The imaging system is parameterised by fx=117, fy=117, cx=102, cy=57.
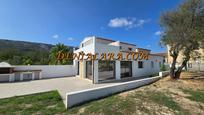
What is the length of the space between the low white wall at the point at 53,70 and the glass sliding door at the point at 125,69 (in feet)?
27.6

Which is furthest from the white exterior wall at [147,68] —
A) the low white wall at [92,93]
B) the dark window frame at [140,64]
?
the low white wall at [92,93]

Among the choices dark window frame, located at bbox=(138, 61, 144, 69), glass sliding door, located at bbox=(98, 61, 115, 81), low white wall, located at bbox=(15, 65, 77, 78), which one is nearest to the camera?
glass sliding door, located at bbox=(98, 61, 115, 81)

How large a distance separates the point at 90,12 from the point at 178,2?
32.1 ft

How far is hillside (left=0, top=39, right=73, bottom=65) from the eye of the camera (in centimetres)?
3238

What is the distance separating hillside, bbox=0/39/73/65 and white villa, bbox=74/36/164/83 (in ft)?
59.4

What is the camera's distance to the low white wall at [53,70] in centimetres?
1642

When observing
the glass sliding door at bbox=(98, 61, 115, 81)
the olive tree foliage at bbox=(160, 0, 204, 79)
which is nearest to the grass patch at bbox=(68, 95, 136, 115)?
the glass sliding door at bbox=(98, 61, 115, 81)

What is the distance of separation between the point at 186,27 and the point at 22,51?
4569 centimetres

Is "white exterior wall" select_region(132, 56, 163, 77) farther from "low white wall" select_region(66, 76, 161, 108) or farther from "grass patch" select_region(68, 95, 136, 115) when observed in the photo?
"grass patch" select_region(68, 95, 136, 115)

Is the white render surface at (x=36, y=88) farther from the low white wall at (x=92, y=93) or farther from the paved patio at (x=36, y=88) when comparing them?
the low white wall at (x=92, y=93)

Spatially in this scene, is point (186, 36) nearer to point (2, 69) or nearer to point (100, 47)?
point (100, 47)

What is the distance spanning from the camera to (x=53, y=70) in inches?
705

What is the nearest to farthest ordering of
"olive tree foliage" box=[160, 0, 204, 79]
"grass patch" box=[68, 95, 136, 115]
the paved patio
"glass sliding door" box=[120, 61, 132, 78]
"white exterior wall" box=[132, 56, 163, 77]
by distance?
"grass patch" box=[68, 95, 136, 115], the paved patio, "olive tree foliage" box=[160, 0, 204, 79], "glass sliding door" box=[120, 61, 132, 78], "white exterior wall" box=[132, 56, 163, 77]

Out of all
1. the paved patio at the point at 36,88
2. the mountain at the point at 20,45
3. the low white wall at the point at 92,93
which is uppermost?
the mountain at the point at 20,45
